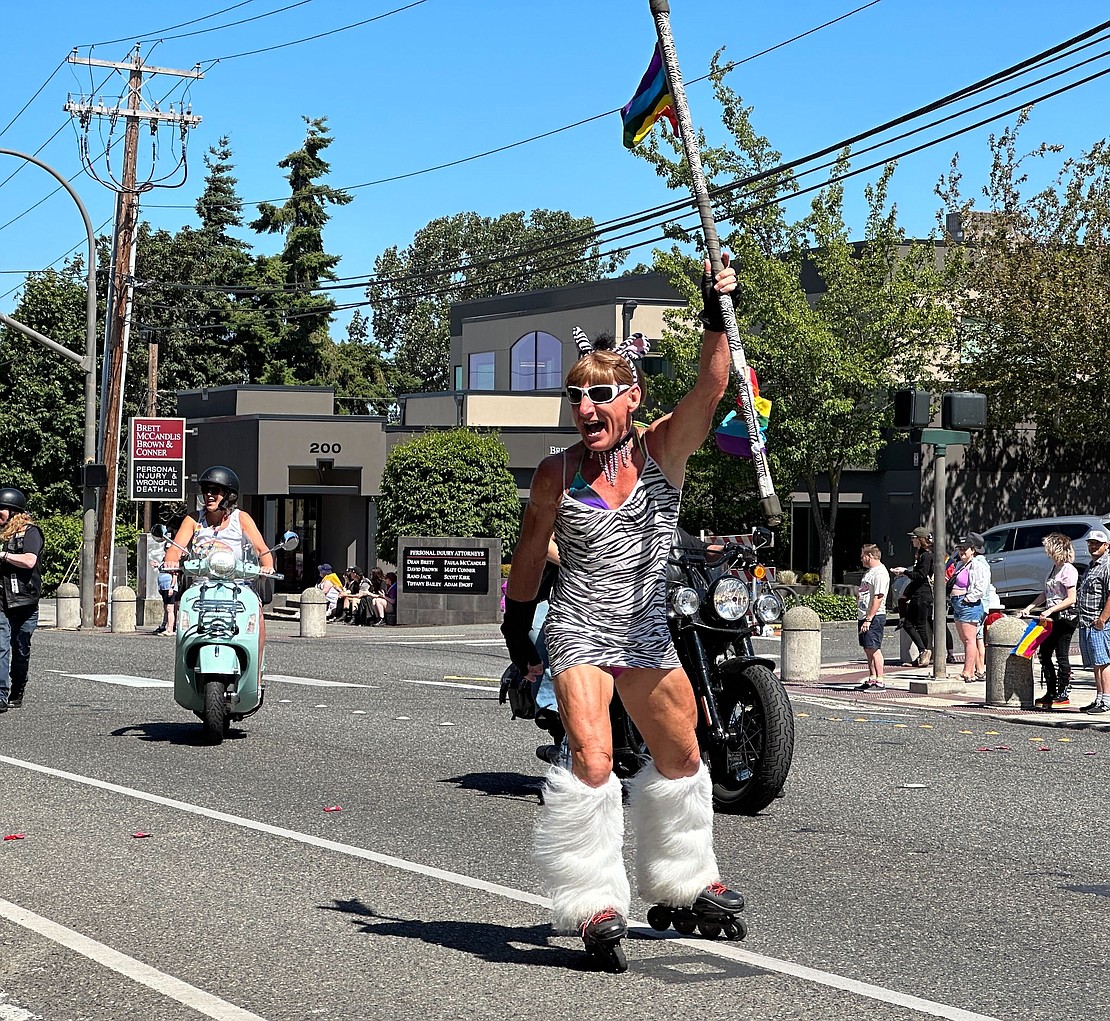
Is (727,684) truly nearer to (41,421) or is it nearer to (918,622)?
(918,622)

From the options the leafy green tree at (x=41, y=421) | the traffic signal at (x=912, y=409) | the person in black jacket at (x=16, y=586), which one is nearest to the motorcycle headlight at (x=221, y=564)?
the person in black jacket at (x=16, y=586)

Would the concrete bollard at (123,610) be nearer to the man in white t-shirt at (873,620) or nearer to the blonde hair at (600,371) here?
the man in white t-shirt at (873,620)

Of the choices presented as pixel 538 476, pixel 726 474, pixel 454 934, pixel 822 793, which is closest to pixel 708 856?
pixel 454 934

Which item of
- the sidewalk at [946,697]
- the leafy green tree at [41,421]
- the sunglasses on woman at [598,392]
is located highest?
the leafy green tree at [41,421]

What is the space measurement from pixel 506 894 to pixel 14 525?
26.9 ft

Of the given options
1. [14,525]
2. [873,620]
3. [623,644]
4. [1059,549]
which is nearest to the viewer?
[623,644]

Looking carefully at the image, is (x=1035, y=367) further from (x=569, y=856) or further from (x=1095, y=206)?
(x=569, y=856)

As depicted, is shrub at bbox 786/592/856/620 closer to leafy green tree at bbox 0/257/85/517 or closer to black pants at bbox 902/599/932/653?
black pants at bbox 902/599/932/653

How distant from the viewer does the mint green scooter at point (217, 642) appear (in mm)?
11250

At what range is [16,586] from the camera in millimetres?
13273

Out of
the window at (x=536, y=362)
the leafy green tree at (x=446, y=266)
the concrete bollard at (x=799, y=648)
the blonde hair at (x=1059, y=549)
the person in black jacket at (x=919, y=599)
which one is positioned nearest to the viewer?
the blonde hair at (x=1059, y=549)

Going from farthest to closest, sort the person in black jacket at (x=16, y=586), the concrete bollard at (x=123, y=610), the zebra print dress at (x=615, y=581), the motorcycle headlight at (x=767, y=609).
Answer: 1. the concrete bollard at (x=123, y=610)
2. the person in black jacket at (x=16, y=586)
3. the motorcycle headlight at (x=767, y=609)
4. the zebra print dress at (x=615, y=581)

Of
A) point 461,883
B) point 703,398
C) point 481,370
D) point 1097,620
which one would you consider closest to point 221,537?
point 461,883

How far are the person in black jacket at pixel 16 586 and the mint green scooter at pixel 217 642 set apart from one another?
89.7 inches
